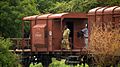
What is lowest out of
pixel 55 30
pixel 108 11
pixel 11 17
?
pixel 11 17

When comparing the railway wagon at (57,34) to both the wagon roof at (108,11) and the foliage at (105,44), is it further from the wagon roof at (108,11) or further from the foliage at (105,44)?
the foliage at (105,44)

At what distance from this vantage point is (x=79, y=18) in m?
33.9

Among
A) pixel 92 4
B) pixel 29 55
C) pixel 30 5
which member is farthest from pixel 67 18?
pixel 30 5

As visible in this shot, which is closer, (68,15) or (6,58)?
(6,58)

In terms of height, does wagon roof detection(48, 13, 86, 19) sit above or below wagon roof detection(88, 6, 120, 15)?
below

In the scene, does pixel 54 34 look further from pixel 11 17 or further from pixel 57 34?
pixel 11 17

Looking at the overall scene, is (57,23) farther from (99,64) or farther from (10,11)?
(10,11)

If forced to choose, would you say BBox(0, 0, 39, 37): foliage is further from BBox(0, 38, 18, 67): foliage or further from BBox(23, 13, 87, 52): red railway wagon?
BBox(0, 38, 18, 67): foliage

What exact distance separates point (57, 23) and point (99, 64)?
21.8 ft

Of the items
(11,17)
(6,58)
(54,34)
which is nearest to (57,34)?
(54,34)

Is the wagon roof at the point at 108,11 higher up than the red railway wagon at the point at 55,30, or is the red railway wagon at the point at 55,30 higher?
the wagon roof at the point at 108,11

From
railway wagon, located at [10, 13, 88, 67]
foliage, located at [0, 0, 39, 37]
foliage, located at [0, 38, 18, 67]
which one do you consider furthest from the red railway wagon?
foliage, located at [0, 0, 39, 37]

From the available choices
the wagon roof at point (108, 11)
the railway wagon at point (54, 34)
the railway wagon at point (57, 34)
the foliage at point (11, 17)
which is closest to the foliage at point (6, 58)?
the railway wagon at point (57, 34)

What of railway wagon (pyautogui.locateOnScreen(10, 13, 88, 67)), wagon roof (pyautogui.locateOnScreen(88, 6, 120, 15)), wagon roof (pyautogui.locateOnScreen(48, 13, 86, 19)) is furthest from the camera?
railway wagon (pyautogui.locateOnScreen(10, 13, 88, 67))
